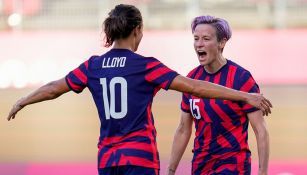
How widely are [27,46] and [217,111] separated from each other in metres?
14.0

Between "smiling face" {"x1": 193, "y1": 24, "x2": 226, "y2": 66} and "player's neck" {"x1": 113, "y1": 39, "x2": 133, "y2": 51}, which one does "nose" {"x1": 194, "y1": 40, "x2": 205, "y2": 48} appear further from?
"player's neck" {"x1": 113, "y1": 39, "x2": 133, "y2": 51}

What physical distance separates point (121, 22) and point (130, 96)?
0.37 metres

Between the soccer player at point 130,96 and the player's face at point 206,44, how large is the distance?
33.3 inches

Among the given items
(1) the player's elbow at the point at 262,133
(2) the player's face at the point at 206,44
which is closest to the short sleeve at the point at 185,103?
(2) the player's face at the point at 206,44

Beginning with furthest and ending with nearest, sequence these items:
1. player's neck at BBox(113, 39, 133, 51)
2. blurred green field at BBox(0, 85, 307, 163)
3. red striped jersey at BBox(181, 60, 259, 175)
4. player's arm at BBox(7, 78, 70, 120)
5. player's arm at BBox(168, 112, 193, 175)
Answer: blurred green field at BBox(0, 85, 307, 163) < player's arm at BBox(168, 112, 193, 175) < red striped jersey at BBox(181, 60, 259, 175) < player's arm at BBox(7, 78, 70, 120) < player's neck at BBox(113, 39, 133, 51)

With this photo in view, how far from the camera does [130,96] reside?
3980 millimetres

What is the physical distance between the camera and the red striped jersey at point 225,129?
4715mm

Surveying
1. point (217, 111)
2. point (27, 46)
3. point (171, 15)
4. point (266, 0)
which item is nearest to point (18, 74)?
point (27, 46)

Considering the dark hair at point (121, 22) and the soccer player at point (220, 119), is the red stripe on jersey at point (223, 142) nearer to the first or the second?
the soccer player at point (220, 119)

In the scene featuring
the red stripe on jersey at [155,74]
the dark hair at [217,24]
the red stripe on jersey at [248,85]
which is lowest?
the red stripe on jersey at [248,85]

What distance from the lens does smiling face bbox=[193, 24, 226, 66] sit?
4859 mm

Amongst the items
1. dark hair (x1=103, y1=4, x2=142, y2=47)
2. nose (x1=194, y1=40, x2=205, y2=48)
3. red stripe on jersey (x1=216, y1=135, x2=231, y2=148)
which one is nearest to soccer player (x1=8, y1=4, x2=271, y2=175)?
dark hair (x1=103, y1=4, x2=142, y2=47)

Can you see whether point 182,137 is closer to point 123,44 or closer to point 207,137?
point 207,137

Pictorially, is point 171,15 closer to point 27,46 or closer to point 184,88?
point 27,46
